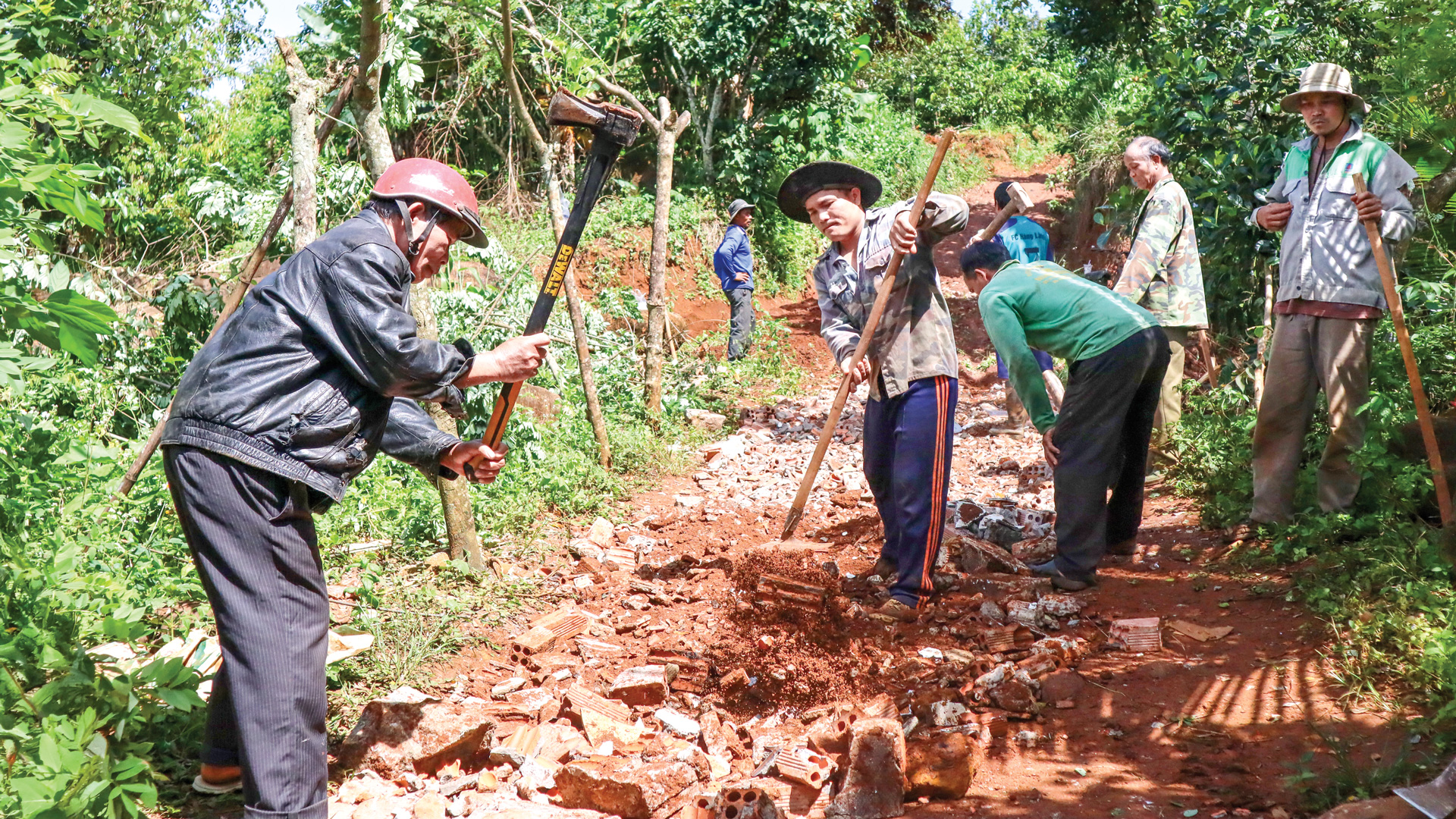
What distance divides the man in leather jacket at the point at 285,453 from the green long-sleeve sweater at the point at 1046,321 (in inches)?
99.6

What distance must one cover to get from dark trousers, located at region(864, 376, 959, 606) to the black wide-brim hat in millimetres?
918

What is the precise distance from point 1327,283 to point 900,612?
2415 millimetres

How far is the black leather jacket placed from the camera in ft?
9.07

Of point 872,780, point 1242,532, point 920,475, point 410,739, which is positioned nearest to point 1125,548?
point 1242,532

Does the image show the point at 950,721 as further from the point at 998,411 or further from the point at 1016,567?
the point at 998,411

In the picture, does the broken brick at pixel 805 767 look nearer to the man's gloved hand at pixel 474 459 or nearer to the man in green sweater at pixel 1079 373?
the man's gloved hand at pixel 474 459

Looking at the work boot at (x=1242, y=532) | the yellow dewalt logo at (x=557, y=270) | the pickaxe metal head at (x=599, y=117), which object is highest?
the pickaxe metal head at (x=599, y=117)

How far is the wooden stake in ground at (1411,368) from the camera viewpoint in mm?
4113

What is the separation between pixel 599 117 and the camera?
385cm

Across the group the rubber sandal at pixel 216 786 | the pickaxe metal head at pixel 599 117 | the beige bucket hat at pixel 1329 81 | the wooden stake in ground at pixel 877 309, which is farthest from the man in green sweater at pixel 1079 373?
the rubber sandal at pixel 216 786

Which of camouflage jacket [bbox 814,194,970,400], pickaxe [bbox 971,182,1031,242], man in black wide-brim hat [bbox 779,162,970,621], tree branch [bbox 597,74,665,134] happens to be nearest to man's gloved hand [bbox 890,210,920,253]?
man in black wide-brim hat [bbox 779,162,970,621]

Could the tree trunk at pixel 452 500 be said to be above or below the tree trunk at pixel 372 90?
below

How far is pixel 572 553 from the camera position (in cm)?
532

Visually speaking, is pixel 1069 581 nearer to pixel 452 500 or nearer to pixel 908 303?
pixel 908 303
